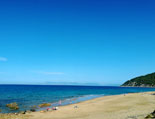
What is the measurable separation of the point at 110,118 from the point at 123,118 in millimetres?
1515

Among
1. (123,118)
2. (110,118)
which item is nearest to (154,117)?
(123,118)

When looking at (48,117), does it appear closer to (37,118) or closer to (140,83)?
(37,118)

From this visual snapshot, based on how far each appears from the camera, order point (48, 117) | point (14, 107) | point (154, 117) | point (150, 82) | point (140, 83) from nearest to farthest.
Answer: point (154, 117), point (48, 117), point (14, 107), point (150, 82), point (140, 83)

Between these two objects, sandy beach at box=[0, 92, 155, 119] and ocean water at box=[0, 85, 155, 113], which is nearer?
sandy beach at box=[0, 92, 155, 119]

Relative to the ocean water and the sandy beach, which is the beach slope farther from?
the ocean water

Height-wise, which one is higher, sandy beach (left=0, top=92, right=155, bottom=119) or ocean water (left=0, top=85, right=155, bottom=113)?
sandy beach (left=0, top=92, right=155, bottom=119)

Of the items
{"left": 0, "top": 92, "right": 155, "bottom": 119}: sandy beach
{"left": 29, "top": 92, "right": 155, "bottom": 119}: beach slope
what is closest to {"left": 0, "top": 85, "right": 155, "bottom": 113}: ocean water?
{"left": 0, "top": 92, "right": 155, "bottom": 119}: sandy beach

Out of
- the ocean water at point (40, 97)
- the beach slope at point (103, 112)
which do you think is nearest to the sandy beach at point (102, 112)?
the beach slope at point (103, 112)

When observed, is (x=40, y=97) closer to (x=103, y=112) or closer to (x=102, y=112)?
(x=102, y=112)

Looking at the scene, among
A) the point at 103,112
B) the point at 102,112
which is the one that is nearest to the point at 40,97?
the point at 102,112

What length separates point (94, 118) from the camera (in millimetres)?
18125

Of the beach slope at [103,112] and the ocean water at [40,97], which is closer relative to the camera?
the beach slope at [103,112]

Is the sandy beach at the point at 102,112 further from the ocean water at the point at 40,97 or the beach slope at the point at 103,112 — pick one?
the ocean water at the point at 40,97

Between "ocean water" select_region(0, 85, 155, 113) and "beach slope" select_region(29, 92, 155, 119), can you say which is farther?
"ocean water" select_region(0, 85, 155, 113)
